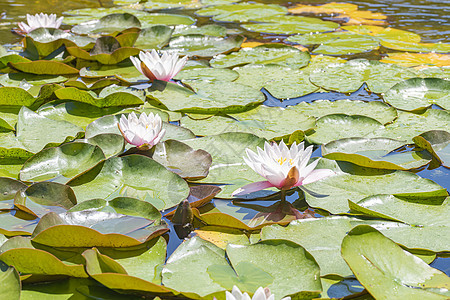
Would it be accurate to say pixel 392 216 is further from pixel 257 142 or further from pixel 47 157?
pixel 47 157

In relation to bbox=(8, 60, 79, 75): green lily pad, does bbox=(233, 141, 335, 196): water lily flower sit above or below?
below

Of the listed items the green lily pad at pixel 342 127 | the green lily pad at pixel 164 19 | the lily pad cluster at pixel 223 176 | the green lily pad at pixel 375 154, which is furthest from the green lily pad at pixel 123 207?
the green lily pad at pixel 164 19

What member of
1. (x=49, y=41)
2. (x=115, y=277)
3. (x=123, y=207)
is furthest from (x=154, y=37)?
(x=115, y=277)

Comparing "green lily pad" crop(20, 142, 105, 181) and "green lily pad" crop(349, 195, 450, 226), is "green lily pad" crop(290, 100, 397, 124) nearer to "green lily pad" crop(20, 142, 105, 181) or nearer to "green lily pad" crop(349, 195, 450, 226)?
"green lily pad" crop(349, 195, 450, 226)

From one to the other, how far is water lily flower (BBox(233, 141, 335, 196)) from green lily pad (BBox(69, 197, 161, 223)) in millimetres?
338

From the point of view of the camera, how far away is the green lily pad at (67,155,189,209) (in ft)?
5.68

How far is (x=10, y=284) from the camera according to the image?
3.93ft

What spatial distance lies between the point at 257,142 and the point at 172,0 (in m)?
4.30

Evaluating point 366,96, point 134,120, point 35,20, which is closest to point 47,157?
point 134,120

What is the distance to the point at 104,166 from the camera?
186 cm

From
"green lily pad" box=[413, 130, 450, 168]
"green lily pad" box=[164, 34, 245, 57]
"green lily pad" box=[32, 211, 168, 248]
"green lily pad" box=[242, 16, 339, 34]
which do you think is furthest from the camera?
"green lily pad" box=[242, 16, 339, 34]

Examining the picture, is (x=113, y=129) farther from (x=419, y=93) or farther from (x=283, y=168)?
(x=419, y=93)

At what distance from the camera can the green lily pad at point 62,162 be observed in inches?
73.8

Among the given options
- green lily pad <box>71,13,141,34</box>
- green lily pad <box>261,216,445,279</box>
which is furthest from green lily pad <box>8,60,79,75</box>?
green lily pad <box>261,216,445,279</box>
